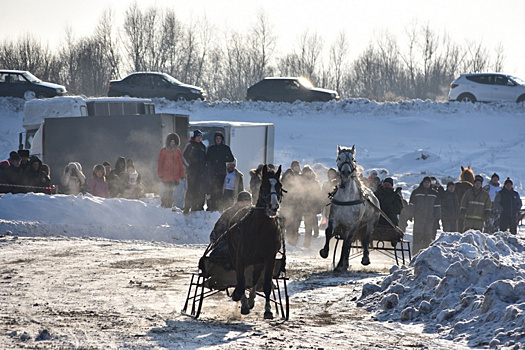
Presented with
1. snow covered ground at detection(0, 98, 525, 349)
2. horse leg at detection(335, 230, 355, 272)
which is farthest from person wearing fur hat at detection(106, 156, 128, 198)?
horse leg at detection(335, 230, 355, 272)

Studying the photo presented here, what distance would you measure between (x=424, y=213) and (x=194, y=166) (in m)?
5.64

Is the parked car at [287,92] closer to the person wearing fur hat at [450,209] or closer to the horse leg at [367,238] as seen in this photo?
the person wearing fur hat at [450,209]

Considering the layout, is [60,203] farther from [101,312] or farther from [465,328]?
[465,328]

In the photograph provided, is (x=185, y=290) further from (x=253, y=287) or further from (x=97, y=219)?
(x=97, y=219)

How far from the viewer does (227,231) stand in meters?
10.6

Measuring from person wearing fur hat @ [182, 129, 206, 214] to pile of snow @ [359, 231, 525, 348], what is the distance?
860 cm

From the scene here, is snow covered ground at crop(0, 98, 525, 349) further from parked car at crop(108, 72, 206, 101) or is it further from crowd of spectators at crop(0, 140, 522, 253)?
parked car at crop(108, 72, 206, 101)

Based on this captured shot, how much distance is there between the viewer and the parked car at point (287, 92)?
48.2 metres

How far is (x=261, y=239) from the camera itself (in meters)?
10.0

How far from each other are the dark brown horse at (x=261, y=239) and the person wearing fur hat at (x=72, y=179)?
1266 cm

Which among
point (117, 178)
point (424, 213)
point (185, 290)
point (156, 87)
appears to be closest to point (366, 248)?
point (185, 290)

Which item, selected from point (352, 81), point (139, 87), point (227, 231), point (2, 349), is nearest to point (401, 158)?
point (139, 87)

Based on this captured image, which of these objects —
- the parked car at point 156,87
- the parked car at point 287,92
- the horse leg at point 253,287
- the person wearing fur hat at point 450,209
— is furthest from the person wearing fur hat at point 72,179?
the parked car at point 287,92

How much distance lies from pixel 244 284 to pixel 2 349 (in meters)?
3.09
